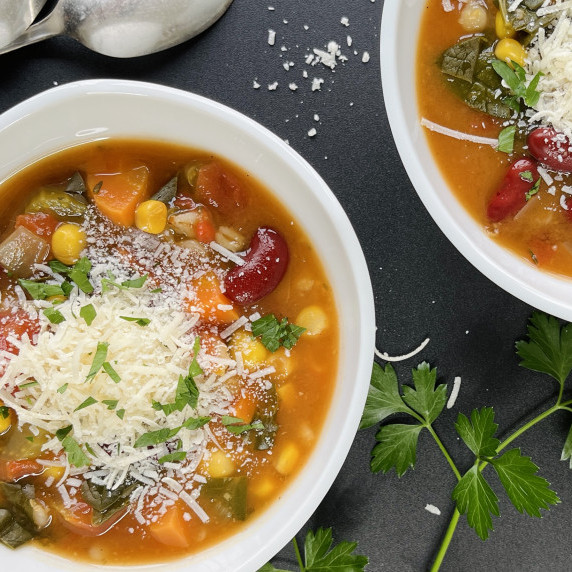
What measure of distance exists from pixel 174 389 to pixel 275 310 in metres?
0.42

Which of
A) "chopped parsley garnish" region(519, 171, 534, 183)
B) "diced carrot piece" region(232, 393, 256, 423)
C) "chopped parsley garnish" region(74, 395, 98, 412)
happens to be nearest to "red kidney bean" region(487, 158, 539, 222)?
"chopped parsley garnish" region(519, 171, 534, 183)

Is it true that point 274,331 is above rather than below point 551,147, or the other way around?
below

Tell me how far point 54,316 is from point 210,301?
46 centimetres

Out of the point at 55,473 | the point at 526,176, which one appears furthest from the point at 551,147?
the point at 55,473

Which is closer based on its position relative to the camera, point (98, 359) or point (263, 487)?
point (98, 359)

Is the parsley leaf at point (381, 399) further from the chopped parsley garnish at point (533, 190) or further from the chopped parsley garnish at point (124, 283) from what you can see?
the chopped parsley garnish at point (124, 283)

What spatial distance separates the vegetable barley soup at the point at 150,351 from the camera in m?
1.94

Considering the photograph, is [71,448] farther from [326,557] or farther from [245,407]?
[326,557]

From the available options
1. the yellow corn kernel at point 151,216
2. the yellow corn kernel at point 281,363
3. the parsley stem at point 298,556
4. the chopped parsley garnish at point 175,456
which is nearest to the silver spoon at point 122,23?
the yellow corn kernel at point 151,216

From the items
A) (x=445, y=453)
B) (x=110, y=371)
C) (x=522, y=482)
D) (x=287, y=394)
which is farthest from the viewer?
(x=445, y=453)

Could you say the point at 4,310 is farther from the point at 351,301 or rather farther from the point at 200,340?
the point at 351,301

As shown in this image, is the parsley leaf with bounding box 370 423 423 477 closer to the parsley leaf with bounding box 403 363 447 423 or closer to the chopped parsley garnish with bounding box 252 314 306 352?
the parsley leaf with bounding box 403 363 447 423

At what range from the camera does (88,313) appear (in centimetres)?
193

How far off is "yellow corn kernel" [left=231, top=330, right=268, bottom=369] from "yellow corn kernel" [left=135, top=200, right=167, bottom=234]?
0.42 meters
